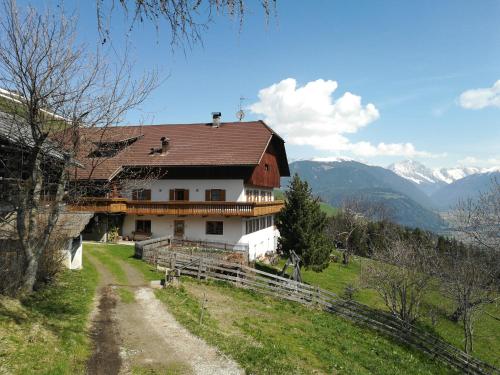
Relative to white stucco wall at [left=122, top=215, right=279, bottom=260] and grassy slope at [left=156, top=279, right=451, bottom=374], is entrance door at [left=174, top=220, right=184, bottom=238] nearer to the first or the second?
white stucco wall at [left=122, top=215, right=279, bottom=260]

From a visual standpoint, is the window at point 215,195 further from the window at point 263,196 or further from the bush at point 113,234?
the bush at point 113,234

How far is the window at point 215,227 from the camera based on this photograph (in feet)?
121

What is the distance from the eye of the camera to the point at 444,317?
39.2 metres

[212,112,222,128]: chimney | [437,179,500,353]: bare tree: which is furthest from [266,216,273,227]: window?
[437,179,500,353]: bare tree

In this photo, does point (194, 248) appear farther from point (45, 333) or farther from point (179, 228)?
point (45, 333)

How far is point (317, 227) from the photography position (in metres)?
40.1

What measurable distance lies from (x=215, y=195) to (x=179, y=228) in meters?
4.92

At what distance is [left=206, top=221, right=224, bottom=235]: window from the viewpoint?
36875 millimetres

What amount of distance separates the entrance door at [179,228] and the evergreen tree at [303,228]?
9865 mm

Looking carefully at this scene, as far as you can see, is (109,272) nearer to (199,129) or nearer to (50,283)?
(50,283)

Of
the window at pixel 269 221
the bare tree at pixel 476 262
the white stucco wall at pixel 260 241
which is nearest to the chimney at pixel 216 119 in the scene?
the window at pixel 269 221

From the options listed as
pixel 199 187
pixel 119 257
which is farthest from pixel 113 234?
pixel 199 187

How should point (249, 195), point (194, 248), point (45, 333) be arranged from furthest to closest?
1. point (249, 195)
2. point (194, 248)
3. point (45, 333)

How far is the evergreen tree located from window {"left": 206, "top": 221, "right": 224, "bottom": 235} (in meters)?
6.29
